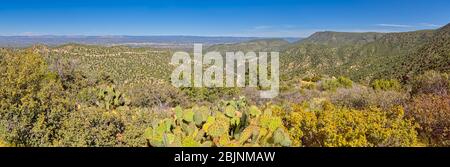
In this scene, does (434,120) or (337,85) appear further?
(337,85)

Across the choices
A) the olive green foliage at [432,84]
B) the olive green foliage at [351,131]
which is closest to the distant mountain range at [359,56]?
the olive green foliage at [432,84]

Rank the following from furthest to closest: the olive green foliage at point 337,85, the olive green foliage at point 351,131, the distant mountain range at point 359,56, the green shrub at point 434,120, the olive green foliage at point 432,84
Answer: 1. the distant mountain range at point 359,56
2. the olive green foliage at point 337,85
3. the olive green foliage at point 432,84
4. the green shrub at point 434,120
5. the olive green foliage at point 351,131

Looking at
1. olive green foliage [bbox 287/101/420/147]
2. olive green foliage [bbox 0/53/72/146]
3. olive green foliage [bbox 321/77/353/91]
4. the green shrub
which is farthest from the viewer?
olive green foliage [bbox 321/77/353/91]

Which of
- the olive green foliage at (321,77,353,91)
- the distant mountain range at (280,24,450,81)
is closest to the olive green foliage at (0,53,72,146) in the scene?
the olive green foliage at (321,77,353,91)

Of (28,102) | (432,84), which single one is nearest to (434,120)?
(432,84)

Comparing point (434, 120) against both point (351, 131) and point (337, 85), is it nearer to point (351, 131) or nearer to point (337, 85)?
point (351, 131)

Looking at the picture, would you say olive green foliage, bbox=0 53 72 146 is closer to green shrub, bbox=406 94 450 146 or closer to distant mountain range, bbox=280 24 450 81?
green shrub, bbox=406 94 450 146

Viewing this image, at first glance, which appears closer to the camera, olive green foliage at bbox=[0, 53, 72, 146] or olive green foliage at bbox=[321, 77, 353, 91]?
olive green foliage at bbox=[0, 53, 72, 146]

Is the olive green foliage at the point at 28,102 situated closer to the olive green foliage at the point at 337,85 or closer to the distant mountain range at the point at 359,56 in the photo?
the olive green foliage at the point at 337,85

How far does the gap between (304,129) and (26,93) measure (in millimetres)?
9896

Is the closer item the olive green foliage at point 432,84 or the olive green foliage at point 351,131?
the olive green foliage at point 351,131
